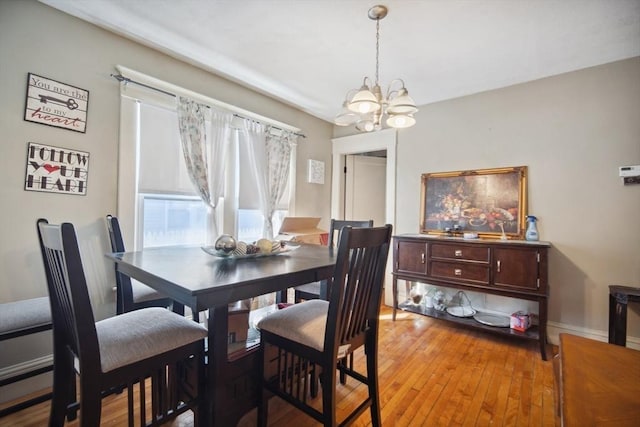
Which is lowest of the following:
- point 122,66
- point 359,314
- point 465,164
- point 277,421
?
Result: point 277,421

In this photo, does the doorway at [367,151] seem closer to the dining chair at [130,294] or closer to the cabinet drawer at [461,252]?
the cabinet drawer at [461,252]

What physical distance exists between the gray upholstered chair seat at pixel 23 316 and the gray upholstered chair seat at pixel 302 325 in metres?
1.22

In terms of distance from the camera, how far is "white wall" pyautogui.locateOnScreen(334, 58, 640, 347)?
2312mm

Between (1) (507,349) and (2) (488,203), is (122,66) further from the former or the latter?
(1) (507,349)

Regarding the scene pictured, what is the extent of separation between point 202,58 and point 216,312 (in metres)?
2.38

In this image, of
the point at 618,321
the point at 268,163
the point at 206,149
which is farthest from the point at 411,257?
the point at 206,149

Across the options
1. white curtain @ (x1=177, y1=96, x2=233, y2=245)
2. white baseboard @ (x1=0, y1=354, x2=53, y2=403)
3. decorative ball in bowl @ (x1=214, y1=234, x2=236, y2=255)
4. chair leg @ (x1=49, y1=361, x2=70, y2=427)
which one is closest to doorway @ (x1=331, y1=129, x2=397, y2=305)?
white curtain @ (x1=177, y1=96, x2=233, y2=245)

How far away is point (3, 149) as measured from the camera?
5.54 feet

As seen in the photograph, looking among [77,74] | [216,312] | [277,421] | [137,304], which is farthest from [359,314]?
[77,74]

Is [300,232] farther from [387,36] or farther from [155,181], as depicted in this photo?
[387,36]

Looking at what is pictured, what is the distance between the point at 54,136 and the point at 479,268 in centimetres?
356

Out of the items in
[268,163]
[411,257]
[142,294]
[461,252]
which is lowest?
[142,294]

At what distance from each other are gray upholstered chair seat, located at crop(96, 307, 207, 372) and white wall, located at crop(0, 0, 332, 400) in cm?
115

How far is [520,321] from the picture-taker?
2500mm
